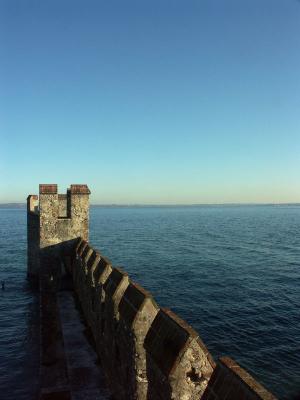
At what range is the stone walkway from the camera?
9445 mm

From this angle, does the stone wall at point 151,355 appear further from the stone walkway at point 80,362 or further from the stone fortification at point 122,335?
the stone walkway at point 80,362

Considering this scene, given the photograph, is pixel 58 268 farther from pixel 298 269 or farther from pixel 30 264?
pixel 298 269

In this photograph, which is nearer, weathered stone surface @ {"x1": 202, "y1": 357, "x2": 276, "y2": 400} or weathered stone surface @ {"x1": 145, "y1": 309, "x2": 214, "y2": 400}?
weathered stone surface @ {"x1": 202, "y1": 357, "x2": 276, "y2": 400}

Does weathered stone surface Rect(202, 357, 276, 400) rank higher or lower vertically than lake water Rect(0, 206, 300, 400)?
higher

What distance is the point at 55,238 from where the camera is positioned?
19375 millimetres

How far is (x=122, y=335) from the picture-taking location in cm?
827

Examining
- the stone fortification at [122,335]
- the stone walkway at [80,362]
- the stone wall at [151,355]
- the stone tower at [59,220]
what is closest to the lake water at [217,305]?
the stone walkway at [80,362]

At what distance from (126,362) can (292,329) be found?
2009cm

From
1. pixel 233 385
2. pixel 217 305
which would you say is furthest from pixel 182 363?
pixel 217 305

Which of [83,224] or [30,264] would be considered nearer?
[83,224]

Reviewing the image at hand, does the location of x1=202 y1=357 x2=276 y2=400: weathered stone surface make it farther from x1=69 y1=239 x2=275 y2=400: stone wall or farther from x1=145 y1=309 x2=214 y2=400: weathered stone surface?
x1=145 y1=309 x2=214 y2=400: weathered stone surface

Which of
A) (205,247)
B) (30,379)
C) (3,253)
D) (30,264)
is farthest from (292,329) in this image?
(3,253)

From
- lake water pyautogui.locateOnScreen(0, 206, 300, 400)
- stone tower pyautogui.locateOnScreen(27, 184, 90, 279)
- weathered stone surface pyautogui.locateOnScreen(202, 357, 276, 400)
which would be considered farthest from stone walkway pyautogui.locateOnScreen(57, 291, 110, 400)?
weathered stone surface pyautogui.locateOnScreen(202, 357, 276, 400)

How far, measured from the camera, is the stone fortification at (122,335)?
17.6 feet
